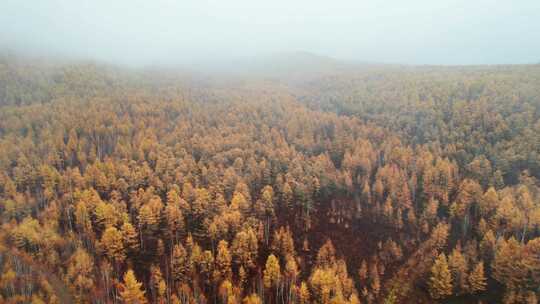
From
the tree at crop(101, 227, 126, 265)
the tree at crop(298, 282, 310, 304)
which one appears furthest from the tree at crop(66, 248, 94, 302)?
the tree at crop(298, 282, 310, 304)

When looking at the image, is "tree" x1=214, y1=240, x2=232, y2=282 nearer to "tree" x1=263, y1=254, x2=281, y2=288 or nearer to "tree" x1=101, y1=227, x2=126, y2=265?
"tree" x1=263, y1=254, x2=281, y2=288

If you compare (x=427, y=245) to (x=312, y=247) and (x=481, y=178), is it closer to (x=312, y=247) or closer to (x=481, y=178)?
(x=312, y=247)

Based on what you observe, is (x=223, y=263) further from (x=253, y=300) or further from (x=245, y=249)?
Answer: (x=253, y=300)

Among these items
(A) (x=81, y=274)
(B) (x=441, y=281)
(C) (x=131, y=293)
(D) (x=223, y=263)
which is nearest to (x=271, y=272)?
(D) (x=223, y=263)

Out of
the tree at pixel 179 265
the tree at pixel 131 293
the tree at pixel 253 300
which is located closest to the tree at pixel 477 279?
the tree at pixel 253 300

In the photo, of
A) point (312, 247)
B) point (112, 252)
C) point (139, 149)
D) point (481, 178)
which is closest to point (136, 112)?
point (139, 149)

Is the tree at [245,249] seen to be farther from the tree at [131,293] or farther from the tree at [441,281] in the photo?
the tree at [441,281]
